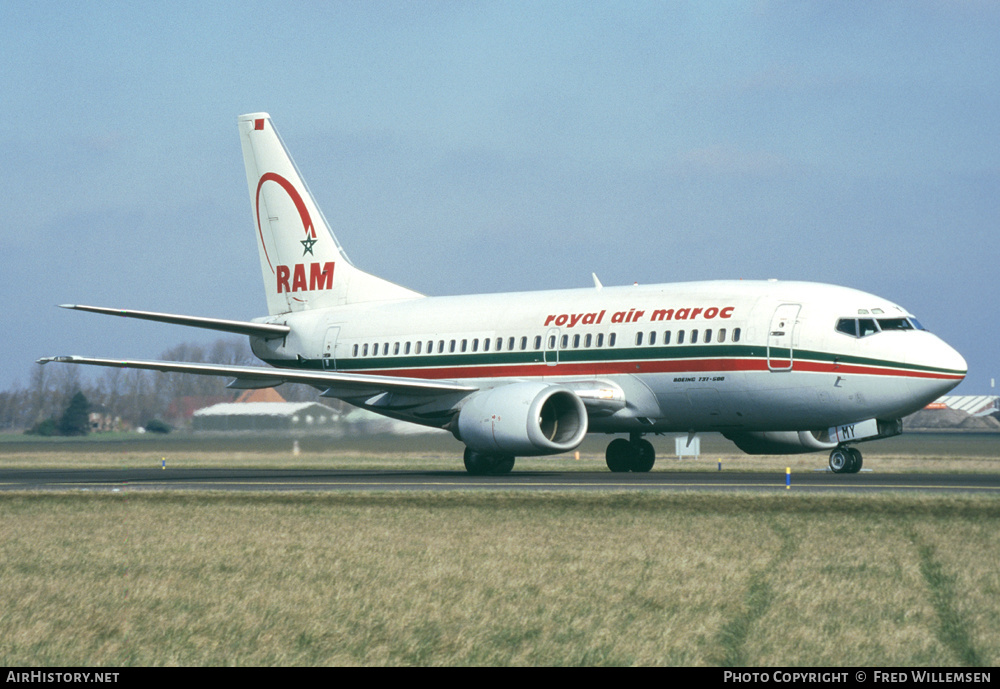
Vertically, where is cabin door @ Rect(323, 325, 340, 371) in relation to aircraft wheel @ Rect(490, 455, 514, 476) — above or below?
above

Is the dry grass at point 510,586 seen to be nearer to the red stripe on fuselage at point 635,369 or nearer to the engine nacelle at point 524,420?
the red stripe on fuselage at point 635,369

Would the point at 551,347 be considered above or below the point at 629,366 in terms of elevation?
above

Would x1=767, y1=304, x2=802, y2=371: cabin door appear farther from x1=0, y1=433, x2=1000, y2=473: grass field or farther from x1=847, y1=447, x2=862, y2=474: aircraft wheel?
x1=0, y1=433, x2=1000, y2=473: grass field

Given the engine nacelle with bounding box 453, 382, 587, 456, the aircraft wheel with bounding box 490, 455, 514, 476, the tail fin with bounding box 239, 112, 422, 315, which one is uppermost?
the tail fin with bounding box 239, 112, 422, 315

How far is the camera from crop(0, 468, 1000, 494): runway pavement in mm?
23047

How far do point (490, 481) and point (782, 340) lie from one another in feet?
23.1

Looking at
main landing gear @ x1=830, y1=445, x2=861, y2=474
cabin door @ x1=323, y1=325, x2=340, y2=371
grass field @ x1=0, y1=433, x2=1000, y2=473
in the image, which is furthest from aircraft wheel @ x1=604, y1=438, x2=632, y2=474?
cabin door @ x1=323, y1=325, x2=340, y2=371

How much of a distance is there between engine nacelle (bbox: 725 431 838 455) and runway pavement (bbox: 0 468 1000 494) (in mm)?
1434

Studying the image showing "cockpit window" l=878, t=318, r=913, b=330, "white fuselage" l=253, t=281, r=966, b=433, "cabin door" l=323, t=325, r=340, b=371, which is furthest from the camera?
"cabin door" l=323, t=325, r=340, b=371

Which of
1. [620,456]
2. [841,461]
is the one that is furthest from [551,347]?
[841,461]

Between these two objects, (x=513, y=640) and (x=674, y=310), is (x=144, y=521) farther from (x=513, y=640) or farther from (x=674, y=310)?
(x=674, y=310)

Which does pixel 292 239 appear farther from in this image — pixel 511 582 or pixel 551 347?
pixel 511 582

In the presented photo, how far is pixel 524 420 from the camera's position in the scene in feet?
90.7
